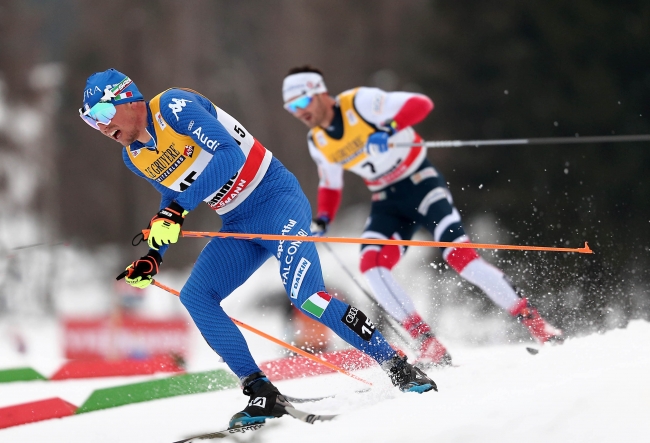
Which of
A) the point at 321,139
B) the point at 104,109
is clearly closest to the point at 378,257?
the point at 321,139

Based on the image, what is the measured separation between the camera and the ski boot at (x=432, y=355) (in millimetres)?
4574

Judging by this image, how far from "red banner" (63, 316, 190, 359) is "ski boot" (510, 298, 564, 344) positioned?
409 centimetres

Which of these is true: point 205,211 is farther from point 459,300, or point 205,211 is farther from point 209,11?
point 459,300

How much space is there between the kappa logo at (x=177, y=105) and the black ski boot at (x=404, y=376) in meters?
1.39

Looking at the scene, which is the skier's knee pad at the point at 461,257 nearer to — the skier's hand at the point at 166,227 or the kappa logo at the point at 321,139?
the kappa logo at the point at 321,139

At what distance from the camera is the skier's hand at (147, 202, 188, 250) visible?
3082mm

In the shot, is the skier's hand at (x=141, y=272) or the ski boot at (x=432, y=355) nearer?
the skier's hand at (x=141, y=272)

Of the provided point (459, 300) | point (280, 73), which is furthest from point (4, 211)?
point (459, 300)

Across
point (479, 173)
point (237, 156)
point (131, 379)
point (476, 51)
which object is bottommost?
point (131, 379)

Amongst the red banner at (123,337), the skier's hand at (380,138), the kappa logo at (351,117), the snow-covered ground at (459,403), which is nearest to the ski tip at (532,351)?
the snow-covered ground at (459,403)

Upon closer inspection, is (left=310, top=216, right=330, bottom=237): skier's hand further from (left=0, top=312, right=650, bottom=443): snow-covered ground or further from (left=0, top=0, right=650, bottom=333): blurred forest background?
(left=0, top=0, right=650, bottom=333): blurred forest background

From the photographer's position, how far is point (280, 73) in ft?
66.3

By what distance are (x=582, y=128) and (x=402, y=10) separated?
824 centimetres

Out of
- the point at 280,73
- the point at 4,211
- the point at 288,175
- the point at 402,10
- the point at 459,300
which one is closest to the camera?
the point at 288,175
